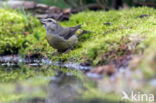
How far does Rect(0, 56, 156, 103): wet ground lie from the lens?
575 cm

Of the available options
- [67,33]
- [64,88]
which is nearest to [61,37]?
[67,33]

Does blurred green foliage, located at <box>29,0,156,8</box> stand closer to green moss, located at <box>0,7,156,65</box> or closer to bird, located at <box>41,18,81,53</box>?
green moss, located at <box>0,7,156,65</box>

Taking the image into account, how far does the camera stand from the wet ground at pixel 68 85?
575 cm

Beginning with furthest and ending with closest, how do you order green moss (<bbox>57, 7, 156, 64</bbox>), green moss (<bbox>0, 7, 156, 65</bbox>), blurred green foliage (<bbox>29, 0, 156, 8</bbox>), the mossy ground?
1. blurred green foliage (<bbox>29, 0, 156, 8</bbox>)
2. green moss (<bbox>0, 7, 156, 65</bbox>)
3. green moss (<bbox>57, 7, 156, 64</bbox>)
4. the mossy ground

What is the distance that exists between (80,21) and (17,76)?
3.65 metres

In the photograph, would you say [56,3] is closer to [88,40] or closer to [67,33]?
[88,40]

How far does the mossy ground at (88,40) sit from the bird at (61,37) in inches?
6.2

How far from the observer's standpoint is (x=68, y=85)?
6.66 metres

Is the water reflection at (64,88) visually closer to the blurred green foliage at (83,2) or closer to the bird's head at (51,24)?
the bird's head at (51,24)

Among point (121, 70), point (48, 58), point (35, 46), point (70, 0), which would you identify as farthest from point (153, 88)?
point (70, 0)

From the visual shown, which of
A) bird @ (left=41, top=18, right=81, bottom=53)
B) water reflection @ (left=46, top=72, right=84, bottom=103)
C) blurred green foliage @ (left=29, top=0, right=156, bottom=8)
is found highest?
blurred green foliage @ (left=29, top=0, right=156, bottom=8)

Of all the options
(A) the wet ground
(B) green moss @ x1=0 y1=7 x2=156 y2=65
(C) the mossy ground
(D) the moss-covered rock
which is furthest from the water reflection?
(D) the moss-covered rock

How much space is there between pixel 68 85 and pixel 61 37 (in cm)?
244

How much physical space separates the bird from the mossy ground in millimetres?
157
